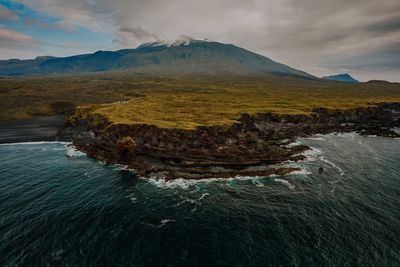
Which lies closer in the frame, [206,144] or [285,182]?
[285,182]

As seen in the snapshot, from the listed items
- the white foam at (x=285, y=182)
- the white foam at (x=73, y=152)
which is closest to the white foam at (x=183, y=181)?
the white foam at (x=285, y=182)

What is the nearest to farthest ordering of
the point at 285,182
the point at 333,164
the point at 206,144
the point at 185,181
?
1. the point at 285,182
2. the point at 185,181
3. the point at 333,164
4. the point at 206,144

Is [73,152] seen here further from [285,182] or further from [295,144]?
[295,144]

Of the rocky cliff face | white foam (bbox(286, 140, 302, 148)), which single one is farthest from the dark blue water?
white foam (bbox(286, 140, 302, 148))

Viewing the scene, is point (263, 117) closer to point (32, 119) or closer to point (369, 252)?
point (369, 252)

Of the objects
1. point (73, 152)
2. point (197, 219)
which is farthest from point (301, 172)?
point (73, 152)

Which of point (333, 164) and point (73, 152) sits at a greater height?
point (333, 164)

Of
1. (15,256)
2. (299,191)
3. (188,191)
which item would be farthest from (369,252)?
(15,256)
